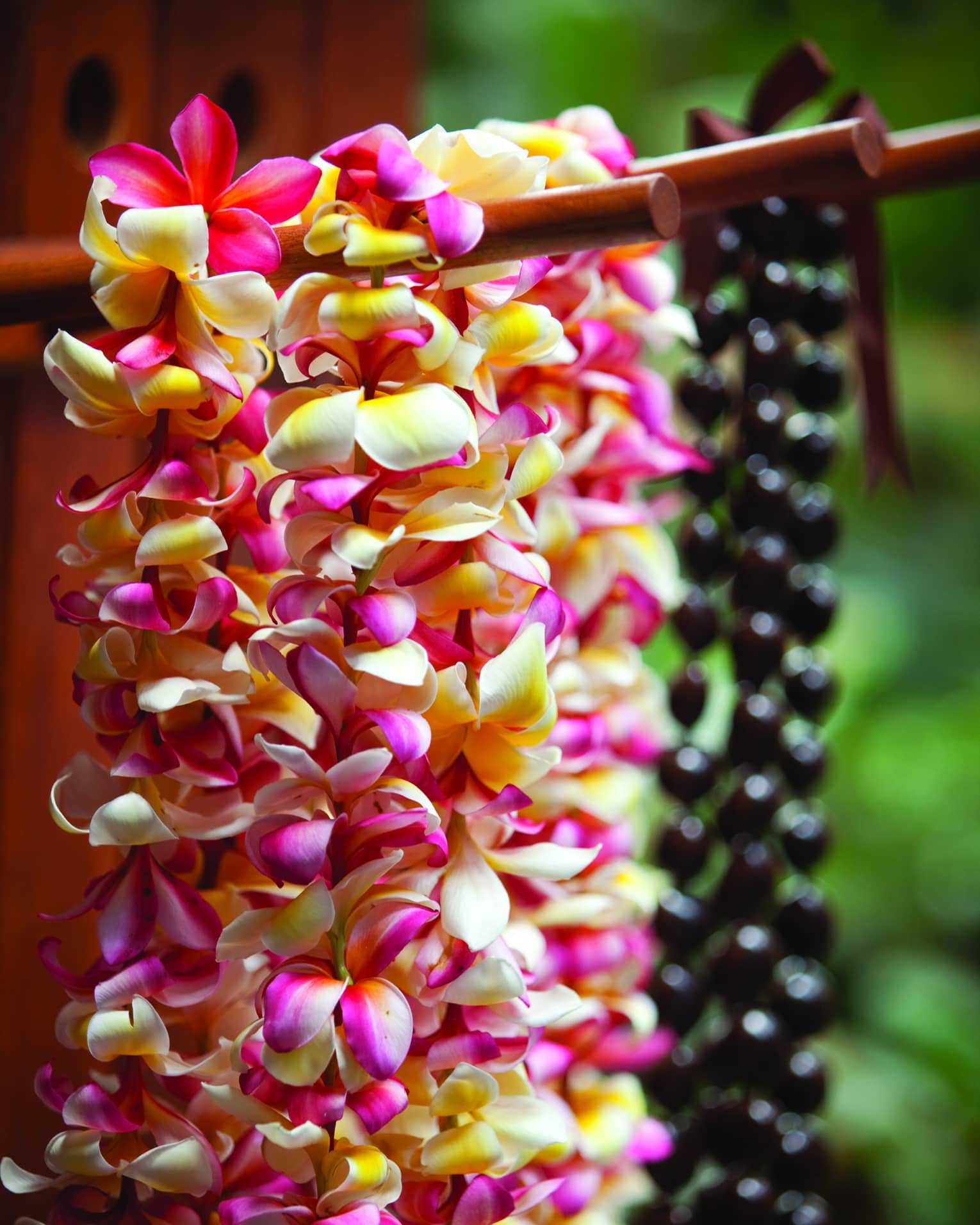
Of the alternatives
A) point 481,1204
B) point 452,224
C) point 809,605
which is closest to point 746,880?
point 809,605

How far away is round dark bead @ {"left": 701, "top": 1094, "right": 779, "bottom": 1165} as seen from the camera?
0.54m

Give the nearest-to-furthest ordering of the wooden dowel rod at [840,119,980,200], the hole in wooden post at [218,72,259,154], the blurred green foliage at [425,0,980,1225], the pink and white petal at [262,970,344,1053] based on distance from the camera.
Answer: the pink and white petal at [262,970,344,1053], the wooden dowel rod at [840,119,980,200], the hole in wooden post at [218,72,259,154], the blurred green foliage at [425,0,980,1225]

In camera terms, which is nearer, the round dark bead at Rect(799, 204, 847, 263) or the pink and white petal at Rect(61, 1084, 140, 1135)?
the pink and white petal at Rect(61, 1084, 140, 1135)

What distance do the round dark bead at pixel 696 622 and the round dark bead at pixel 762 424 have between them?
0.08 m

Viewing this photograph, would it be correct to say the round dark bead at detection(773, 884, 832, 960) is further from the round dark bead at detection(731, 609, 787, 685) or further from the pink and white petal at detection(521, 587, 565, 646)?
the pink and white petal at detection(521, 587, 565, 646)

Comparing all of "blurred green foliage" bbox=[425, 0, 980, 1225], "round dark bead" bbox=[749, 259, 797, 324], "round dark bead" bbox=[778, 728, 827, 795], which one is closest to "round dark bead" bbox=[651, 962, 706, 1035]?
"round dark bead" bbox=[778, 728, 827, 795]

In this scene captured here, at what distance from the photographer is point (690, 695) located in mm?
557

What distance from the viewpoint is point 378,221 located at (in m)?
0.34

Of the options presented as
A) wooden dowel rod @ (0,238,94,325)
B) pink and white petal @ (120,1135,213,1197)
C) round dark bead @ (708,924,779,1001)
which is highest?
wooden dowel rod @ (0,238,94,325)

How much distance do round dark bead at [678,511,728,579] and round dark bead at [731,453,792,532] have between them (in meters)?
0.01

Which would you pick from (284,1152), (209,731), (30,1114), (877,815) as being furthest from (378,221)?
(877,815)

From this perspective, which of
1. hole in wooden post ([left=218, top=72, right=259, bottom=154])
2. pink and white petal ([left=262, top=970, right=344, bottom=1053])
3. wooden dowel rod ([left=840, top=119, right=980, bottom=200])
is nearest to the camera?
pink and white petal ([left=262, top=970, right=344, bottom=1053])

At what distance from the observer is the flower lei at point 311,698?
0.32m

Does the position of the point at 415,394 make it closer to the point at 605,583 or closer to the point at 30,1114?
the point at 605,583
